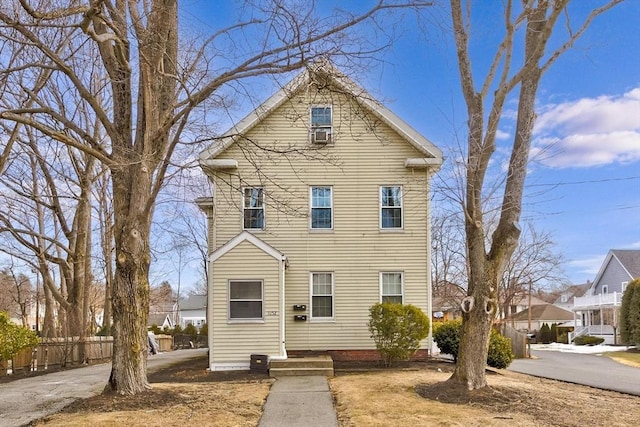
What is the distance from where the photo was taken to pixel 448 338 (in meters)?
16.5

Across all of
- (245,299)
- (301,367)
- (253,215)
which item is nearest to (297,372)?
(301,367)

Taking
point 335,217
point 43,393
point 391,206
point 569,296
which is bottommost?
point 569,296

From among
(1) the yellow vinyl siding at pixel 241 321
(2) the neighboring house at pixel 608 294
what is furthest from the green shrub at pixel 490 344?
(2) the neighboring house at pixel 608 294

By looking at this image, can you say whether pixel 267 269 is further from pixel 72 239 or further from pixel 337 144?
pixel 72 239

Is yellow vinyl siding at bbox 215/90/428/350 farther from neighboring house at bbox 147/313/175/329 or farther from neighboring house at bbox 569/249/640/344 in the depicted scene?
neighboring house at bbox 147/313/175/329

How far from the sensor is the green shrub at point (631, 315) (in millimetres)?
29188

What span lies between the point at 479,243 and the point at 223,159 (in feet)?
29.1

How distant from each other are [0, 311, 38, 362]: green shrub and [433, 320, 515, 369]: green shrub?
11.7m

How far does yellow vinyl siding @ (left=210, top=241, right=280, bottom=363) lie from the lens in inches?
598

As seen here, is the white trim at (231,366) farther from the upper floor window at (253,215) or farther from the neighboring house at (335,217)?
the upper floor window at (253,215)

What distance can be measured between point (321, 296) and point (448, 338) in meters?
3.79

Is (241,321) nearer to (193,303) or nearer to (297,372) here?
(297,372)

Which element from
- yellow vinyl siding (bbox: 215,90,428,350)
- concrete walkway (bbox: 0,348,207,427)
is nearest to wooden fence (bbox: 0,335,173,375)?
concrete walkway (bbox: 0,348,207,427)

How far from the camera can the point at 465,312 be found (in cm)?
1058
